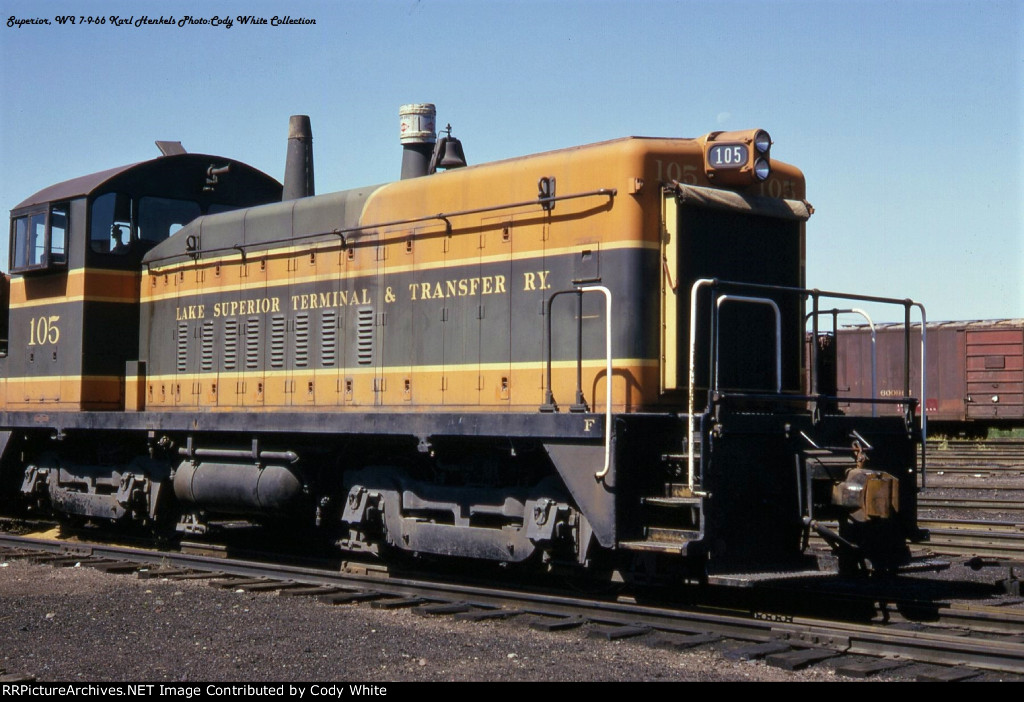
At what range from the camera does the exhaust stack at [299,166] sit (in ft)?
37.2

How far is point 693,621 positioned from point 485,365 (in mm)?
2612

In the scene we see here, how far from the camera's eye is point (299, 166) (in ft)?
37.3

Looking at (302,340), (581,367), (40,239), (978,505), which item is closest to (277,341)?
(302,340)

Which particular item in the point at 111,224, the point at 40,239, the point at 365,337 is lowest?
the point at 365,337

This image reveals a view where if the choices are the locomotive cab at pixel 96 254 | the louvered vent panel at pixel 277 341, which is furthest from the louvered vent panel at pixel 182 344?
the louvered vent panel at pixel 277 341

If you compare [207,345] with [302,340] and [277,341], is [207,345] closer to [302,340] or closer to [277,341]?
[277,341]

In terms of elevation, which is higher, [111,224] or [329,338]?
[111,224]

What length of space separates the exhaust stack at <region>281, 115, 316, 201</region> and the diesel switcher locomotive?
2cm

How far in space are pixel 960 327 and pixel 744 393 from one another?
69.6 feet

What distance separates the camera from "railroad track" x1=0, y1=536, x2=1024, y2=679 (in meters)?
5.96

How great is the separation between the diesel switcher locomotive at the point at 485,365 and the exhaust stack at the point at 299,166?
0.02 meters

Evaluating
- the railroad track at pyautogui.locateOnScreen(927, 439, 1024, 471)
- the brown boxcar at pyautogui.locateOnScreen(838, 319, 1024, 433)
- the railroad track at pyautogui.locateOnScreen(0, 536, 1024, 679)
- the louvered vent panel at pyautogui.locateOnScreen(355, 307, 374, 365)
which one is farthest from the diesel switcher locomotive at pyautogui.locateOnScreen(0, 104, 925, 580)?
the brown boxcar at pyautogui.locateOnScreen(838, 319, 1024, 433)
